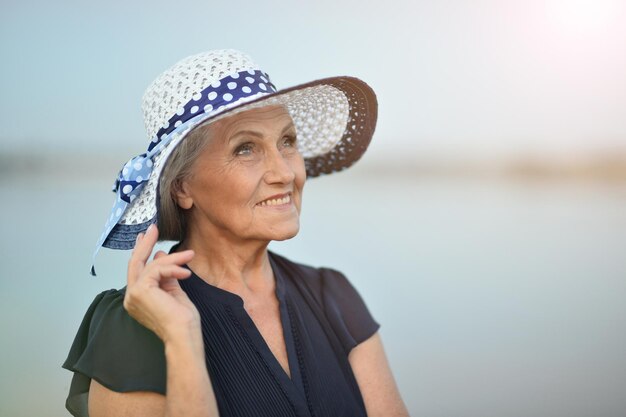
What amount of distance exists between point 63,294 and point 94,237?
34 centimetres

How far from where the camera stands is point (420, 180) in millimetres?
5312

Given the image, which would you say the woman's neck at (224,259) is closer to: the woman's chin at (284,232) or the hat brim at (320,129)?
the woman's chin at (284,232)

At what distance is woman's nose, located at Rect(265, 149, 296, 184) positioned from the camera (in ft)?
6.93

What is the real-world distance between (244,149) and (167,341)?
0.62 metres

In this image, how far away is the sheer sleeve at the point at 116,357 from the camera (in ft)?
6.04

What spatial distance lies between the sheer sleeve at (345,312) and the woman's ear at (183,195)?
0.52m

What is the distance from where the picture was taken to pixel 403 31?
469 centimetres

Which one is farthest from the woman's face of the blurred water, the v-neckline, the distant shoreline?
the distant shoreline

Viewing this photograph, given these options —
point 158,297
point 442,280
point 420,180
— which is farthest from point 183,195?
point 420,180

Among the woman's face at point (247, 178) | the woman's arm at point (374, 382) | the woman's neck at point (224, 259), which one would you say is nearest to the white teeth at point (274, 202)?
the woman's face at point (247, 178)

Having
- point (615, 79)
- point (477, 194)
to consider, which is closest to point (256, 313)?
point (477, 194)

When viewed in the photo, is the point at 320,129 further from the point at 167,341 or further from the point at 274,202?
the point at 167,341

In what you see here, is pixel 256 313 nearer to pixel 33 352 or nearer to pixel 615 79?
pixel 33 352

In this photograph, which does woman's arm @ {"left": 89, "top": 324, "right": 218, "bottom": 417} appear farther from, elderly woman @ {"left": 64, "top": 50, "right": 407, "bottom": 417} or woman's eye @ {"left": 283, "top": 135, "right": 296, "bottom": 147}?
woman's eye @ {"left": 283, "top": 135, "right": 296, "bottom": 147}
